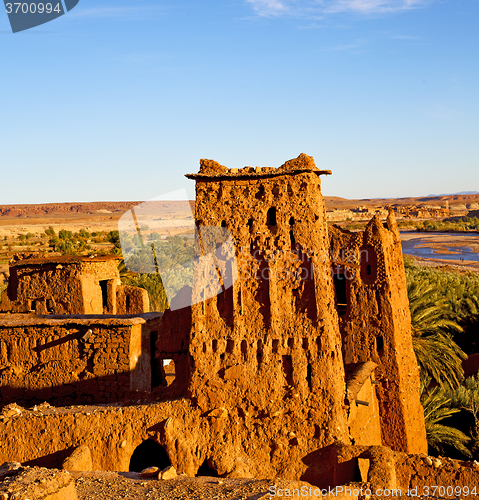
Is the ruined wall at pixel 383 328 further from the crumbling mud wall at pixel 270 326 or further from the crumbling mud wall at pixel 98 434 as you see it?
the crumbling mud wall at pixel 98 434

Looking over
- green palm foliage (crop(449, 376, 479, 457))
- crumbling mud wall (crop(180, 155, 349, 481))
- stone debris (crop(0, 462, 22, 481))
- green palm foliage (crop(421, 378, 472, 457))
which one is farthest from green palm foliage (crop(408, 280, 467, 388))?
stone debris (crop(0, 462, 22, 481))

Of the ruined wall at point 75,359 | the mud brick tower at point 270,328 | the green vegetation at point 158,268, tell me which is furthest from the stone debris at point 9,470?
the green vegetation at point 158,268

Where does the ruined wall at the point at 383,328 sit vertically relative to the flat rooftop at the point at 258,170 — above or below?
below

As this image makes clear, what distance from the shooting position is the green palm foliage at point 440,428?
12.9 meters

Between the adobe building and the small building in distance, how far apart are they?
6337mm

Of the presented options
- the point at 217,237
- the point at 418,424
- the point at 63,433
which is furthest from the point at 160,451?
the point at 418,424

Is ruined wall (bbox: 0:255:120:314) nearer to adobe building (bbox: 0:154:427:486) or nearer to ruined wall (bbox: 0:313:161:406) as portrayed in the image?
ruined wall (bbox: 0:313:161:406)

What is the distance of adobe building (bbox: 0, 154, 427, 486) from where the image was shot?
28.1ft

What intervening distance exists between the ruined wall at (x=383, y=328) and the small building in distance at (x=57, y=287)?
249 inches

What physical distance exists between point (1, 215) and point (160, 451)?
157 m

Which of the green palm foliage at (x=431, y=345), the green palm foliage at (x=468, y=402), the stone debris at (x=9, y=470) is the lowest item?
the green palm foliage at (x=468, y=402)

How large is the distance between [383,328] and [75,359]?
615 centimetres

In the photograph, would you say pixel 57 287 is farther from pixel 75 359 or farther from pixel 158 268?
pixel 158 268

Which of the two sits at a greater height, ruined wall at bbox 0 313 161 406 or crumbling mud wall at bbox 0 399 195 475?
ruined wall at bbox 0 313 161 406
